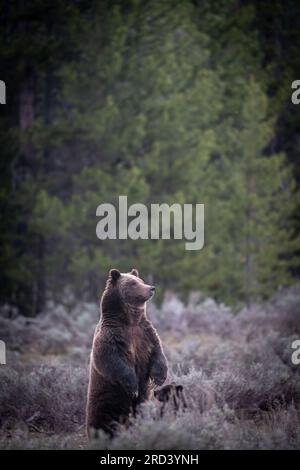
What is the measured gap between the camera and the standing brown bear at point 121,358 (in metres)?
5.80

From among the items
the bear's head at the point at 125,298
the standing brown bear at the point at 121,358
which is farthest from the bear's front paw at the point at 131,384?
the bear's head at the point at 125,298

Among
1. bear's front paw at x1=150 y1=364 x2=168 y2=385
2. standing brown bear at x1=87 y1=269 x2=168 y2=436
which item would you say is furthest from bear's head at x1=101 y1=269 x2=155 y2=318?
bear's front paw at x1=150 y1=364 x2=168 y2=385

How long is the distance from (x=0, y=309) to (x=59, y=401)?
296 inches

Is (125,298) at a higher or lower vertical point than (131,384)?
higher

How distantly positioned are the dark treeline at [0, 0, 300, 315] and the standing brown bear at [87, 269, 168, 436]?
9237mm

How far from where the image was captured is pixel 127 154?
1636cm

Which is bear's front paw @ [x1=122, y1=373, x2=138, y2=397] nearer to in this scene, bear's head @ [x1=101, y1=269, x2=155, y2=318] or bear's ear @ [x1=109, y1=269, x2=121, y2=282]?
bear's head @ [x1=101, y1=269, x2=155, y2=318]

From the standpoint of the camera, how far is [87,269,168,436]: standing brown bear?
5805 millimetres

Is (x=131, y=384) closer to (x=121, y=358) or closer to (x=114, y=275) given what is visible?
(x=121, y=358)

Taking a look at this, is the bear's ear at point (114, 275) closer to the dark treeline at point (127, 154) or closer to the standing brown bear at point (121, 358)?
the standing brown bear at point (121, 358)

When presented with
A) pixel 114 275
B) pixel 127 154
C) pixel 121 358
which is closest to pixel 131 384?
pixel 121 358

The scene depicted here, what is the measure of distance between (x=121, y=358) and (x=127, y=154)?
1097cm

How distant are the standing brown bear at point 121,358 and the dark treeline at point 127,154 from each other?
30.3 ft

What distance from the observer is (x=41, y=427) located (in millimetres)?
7367
